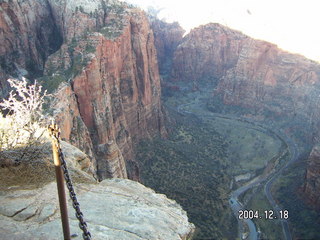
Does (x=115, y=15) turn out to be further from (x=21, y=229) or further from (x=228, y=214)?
(x=21, y=229)

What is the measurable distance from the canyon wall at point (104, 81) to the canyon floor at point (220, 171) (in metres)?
4.95

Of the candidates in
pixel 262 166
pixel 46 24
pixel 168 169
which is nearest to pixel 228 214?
A: pixel 168 169

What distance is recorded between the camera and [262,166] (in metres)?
60.2

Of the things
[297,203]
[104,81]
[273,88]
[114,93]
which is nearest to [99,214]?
[104,81]

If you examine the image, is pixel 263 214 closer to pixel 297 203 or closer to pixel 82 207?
pixel 297 203

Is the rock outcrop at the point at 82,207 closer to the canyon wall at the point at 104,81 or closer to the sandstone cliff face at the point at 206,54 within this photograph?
the canyon wall at the point at 104,81

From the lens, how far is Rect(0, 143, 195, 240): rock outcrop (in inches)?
383

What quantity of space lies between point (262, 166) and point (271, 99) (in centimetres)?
2660

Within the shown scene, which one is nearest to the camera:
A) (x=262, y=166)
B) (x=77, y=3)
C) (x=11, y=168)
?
(x=11, y=168)

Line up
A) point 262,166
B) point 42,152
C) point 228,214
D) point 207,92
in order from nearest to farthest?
1. point 42,152
2. point 228,214
3. point 262,166
4. point 207,92

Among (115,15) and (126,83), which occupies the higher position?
(115,15)

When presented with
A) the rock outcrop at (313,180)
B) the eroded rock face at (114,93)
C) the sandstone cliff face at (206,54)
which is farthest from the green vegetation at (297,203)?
the sandstone cliff face at (206,54)

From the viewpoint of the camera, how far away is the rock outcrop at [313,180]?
43094 millimetres

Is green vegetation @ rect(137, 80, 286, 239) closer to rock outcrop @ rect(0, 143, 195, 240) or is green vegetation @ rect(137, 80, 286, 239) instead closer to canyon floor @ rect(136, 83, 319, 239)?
canyon floor @ rect(136, 83, 319, 239)
